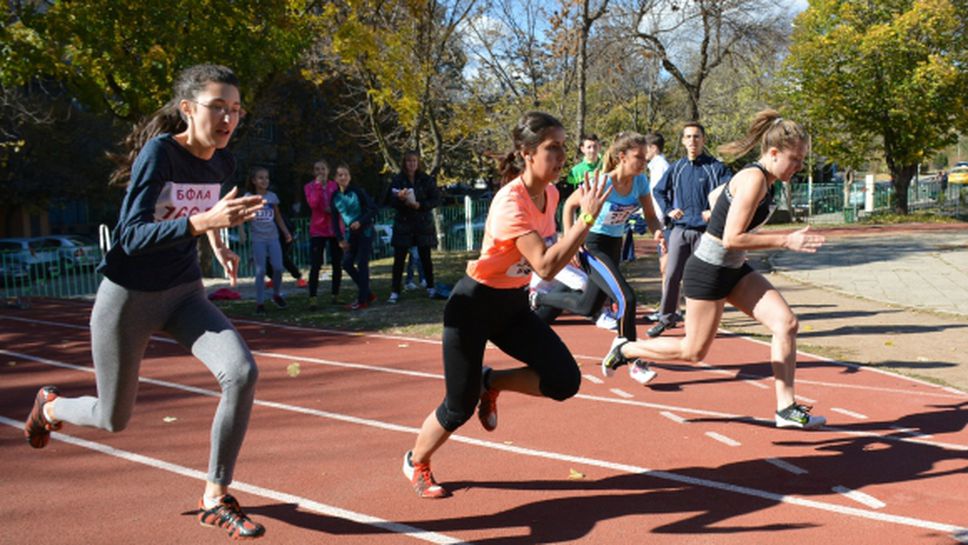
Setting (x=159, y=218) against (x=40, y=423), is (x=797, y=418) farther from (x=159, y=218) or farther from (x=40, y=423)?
(x=40, y=423)

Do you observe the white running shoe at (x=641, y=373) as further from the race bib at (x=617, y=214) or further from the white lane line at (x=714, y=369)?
the race bib at (x=617, y=214)

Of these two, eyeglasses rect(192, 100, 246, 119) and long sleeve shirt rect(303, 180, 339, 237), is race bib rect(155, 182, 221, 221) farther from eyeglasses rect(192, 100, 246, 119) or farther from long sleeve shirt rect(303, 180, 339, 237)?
long sleeve shirt rect(303, 180, 339, 237)

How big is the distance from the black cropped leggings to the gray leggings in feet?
3.21

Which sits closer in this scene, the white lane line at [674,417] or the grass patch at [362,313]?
the white lane line at [674,417]

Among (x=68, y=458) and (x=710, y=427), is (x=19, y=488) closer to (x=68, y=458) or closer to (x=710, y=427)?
(x=68, y=458)

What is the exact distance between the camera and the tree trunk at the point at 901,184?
29.2 m

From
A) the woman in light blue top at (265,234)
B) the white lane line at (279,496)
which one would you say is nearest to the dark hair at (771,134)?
the white lane line at (279,496)

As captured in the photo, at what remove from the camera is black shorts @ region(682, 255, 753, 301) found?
549 cm

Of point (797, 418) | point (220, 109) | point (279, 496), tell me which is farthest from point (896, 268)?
point (220, 109)

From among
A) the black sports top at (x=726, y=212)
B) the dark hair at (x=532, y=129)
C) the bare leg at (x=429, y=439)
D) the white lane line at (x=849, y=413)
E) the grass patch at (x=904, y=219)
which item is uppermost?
the dark hair at (x=532, y=129)

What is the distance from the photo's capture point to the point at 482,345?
4289 mm

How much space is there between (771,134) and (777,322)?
3.96ft

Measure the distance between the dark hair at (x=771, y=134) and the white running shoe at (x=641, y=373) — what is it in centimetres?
192

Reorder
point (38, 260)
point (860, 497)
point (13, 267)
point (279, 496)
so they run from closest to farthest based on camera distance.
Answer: point (860, 497) < point (279, 496) < point (13, 267) < point (38, 260)
